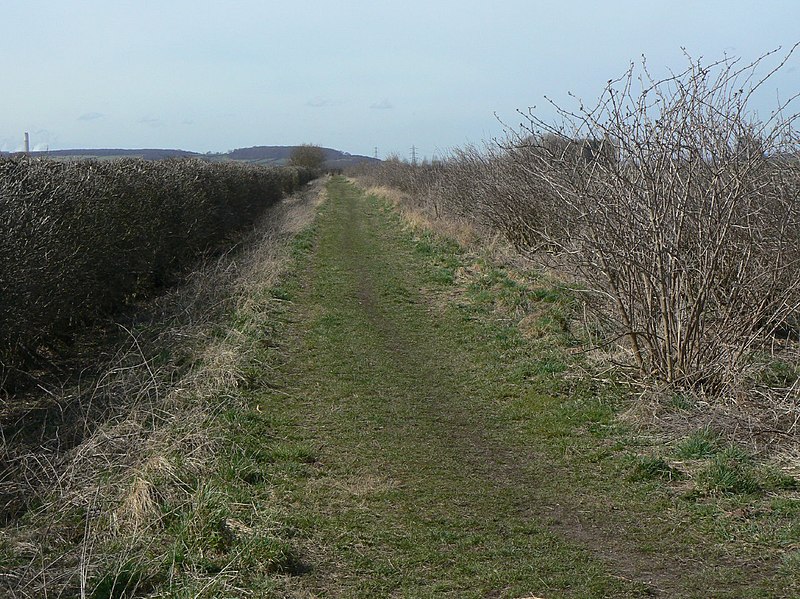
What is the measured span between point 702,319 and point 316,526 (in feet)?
13.7

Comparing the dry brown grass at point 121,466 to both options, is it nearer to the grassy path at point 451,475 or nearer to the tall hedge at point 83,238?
the grassy path at point 451,475

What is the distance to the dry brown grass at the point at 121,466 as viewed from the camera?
449 centimetres

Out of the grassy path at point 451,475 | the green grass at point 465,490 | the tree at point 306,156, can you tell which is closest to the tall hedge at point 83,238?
the green grass at point 465,490

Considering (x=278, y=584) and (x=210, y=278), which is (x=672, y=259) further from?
(x=210, y=278)

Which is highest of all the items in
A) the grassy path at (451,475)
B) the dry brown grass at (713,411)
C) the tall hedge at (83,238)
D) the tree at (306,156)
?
the tree at (306,156)

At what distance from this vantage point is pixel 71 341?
1073cm

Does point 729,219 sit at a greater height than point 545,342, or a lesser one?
greater

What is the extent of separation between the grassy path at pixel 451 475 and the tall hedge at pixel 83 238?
258 centimetres

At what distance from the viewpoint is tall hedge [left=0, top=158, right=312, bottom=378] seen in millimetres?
8188

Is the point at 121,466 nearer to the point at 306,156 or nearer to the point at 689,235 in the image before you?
the point at 689,235

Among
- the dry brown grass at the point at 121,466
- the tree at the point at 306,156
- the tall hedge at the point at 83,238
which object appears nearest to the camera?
the dry brown grass at the point at 121,466

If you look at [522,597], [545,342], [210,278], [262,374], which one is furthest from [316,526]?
[210,278]

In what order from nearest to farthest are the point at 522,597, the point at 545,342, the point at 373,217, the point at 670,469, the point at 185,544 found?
the point at 522,597 → the point at 185,544 → the point at 670,469 → the point at 545,342 → the point at 373,217

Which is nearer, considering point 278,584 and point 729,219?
point 278,584
